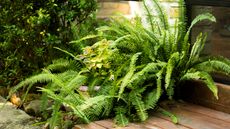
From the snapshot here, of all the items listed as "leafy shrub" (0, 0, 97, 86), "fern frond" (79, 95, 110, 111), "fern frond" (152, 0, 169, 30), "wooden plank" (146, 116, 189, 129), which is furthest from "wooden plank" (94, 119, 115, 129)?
"leafy shrub" (0, 0, 97, 86)

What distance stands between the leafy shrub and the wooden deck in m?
1.43

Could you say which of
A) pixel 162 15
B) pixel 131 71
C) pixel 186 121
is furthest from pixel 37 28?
pixel 186 121

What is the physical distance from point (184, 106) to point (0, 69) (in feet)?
8.46

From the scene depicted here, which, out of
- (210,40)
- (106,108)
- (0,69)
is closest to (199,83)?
(210,40)

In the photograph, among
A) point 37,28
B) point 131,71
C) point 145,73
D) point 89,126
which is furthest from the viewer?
point 37,28

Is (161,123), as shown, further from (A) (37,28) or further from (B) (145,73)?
(A) (37,28)

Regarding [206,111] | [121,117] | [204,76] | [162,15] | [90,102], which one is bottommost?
[206,111]

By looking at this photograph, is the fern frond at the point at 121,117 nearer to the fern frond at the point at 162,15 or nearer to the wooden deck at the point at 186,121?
the wooden deck at the point at 186,121

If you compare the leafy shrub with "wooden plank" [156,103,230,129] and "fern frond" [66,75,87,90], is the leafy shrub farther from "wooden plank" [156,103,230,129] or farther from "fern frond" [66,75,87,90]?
"wooden plank" [156,103,230,129]

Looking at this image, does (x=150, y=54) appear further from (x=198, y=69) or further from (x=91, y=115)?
(x=91, y=115)

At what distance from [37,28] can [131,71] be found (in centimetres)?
170

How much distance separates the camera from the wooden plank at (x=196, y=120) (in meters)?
3.34

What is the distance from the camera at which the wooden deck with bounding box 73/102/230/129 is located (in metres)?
3.36

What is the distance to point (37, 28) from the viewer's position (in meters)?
4.77
